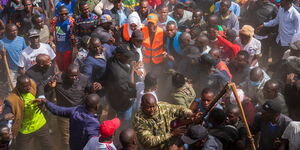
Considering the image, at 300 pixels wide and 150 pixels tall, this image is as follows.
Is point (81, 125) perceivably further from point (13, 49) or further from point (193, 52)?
point (13, 49)

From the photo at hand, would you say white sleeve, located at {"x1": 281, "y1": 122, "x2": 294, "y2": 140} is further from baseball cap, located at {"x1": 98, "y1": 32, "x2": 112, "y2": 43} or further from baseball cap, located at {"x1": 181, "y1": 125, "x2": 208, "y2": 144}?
baseball cap, located at {"x1": 98, "y1": 32, "x2": 112, "y2": 43}

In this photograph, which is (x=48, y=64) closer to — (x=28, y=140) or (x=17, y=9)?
(x=28, y=140)

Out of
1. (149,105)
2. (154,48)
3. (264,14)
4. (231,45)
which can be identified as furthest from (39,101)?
(264,14)

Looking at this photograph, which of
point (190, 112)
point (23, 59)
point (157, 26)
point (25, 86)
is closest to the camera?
point (190, 112)

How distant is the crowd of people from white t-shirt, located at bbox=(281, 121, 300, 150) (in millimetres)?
13

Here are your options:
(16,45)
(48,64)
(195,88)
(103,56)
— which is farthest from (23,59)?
(195,88)

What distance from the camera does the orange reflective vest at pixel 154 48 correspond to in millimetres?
7902

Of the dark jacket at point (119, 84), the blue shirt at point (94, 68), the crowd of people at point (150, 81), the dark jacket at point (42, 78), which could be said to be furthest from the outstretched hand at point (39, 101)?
the dark jacket at point (119, 84)

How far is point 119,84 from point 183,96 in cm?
114

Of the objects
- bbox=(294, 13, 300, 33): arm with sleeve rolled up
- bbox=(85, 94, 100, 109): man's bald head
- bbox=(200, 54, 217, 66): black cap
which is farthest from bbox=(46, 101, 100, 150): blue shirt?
bbox=(294, 13, 300, 33): arm with sleeve rolled up

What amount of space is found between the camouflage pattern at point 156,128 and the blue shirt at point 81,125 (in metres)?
0.59

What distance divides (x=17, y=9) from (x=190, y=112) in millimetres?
5665

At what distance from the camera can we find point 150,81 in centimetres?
593

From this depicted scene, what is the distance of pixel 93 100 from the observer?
5207 mm
